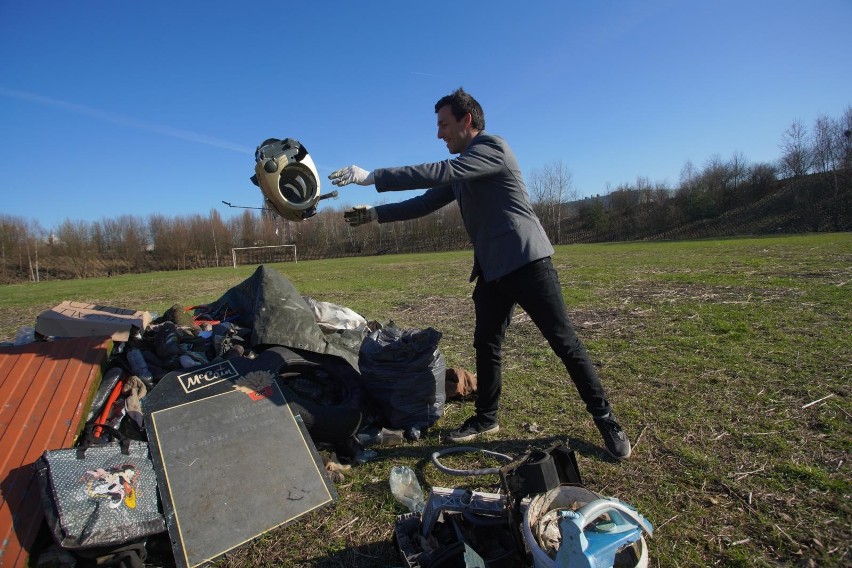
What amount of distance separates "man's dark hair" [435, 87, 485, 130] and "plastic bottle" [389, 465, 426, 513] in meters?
2.20

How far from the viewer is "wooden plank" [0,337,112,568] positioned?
198 cm

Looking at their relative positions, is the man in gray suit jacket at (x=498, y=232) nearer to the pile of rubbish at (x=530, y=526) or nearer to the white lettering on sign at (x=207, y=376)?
the pile of rubbish at (x=530, y=526)

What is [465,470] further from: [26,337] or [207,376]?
[26,337]

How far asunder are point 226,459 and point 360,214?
1683mm

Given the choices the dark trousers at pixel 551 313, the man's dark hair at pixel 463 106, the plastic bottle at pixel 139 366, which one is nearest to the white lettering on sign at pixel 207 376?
the plastic bottle at pixel 139 366

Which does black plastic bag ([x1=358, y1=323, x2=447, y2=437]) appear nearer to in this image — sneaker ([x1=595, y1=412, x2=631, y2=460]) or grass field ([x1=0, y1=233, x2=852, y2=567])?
grass field ([x1=0, y1=233, x2=852, y2=567])

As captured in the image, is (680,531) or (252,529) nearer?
(680,531)

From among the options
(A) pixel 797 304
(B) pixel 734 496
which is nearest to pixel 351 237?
(A) pixel 797 304

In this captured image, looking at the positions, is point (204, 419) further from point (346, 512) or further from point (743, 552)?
point (743, 552)

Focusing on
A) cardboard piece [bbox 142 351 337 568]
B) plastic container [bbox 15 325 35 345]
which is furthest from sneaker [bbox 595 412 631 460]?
plastic container [bbox 15 325 35 345]

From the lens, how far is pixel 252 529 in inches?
85.0

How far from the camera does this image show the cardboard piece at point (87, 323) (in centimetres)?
327

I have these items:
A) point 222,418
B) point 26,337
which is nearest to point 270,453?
point 222,418

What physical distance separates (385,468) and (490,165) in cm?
196
